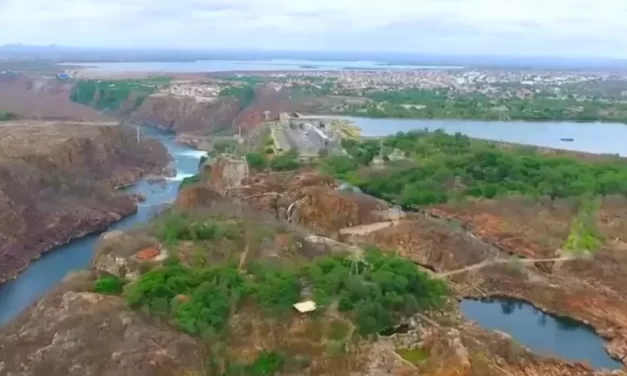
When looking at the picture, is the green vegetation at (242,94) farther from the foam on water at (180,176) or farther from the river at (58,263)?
the river at (58,263)

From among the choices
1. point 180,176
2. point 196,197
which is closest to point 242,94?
point 180,176

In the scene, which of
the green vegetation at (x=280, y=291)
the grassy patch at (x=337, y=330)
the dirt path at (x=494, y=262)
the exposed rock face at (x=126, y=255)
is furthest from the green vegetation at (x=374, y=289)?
the exposed rock face at (x=126, y=255)

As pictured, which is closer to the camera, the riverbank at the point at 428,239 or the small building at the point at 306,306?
the small building at the point at 306,306

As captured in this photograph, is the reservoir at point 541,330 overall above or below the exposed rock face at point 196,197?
below

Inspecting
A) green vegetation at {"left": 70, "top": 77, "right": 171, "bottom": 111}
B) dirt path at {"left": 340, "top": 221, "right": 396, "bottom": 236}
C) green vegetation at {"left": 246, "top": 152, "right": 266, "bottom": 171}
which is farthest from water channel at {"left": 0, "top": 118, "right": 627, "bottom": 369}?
green vegetation at {"left": 70, "top": 77, "right": 171, "bottom": 111}

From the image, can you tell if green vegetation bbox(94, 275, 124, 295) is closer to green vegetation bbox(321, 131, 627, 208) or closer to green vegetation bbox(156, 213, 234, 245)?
green vegetation bbox(156, 213, 234, 245)

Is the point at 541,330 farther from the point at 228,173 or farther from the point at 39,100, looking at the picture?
the point at 39,100

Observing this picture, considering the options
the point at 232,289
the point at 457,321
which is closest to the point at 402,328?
the point at 457,321
